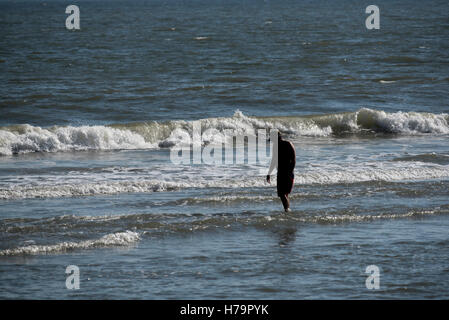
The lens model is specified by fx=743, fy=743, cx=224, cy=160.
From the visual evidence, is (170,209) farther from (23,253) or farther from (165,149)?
(165,149)

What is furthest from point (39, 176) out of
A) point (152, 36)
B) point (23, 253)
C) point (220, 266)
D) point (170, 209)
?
point (152, 36)

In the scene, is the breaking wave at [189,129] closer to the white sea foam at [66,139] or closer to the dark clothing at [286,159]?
the white sea foam at [66,139]

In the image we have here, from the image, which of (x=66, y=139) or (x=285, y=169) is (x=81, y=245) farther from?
(x=66, y=139)

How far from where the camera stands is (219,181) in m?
14.9

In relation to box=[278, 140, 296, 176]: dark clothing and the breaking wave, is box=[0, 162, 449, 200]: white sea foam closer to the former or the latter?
box=[278, 140, 296, 176]: dark clothing

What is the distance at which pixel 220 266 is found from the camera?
30.2ft

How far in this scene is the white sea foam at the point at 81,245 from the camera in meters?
9.89

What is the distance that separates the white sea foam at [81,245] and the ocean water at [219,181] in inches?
1.1

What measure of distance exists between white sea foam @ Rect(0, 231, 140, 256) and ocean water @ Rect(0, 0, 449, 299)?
27 mm

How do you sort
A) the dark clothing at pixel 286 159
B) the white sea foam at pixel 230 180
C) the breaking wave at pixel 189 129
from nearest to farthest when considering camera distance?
1. the dark clothing at pixel 286 159
2. the white sea foam at pixel 230 180
3. the breaking wave at pixel 189 129

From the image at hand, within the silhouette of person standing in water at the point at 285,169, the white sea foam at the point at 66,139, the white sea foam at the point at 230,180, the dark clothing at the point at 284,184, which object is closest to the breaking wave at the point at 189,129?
the white sea foam at the point at 66,139

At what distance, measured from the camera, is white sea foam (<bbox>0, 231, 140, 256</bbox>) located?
389 inches
